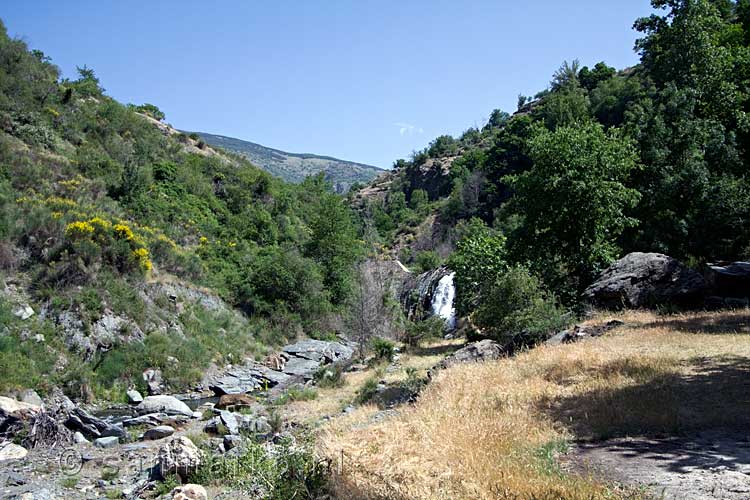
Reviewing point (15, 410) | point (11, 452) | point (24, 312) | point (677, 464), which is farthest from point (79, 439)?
point (677, 464)

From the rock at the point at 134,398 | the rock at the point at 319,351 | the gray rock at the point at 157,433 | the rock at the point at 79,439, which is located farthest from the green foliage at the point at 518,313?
the rock at the point at 134,398

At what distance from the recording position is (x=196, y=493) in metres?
8.22

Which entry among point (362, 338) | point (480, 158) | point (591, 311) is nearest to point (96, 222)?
point (362, 338)

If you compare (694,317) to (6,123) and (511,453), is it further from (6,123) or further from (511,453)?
(6,123)

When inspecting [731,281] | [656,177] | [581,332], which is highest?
[656,177]

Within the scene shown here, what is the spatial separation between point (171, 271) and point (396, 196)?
192 ft

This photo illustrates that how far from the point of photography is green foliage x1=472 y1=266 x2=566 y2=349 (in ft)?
54.7

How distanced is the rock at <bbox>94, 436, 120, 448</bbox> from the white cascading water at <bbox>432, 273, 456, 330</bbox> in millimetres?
22357

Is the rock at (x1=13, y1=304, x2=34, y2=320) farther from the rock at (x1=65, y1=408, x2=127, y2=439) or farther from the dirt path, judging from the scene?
the dirt path

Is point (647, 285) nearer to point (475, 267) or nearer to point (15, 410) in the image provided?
point (475, 267)

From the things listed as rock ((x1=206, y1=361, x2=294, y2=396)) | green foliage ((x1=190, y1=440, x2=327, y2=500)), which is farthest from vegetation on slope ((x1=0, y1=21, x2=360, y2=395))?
green foliage ((x1=190, y1=440, x2=327, y2=500))

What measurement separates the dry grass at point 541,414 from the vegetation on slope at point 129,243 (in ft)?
41.6

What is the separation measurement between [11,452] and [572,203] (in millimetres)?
19490

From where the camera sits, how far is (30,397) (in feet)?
53.8
